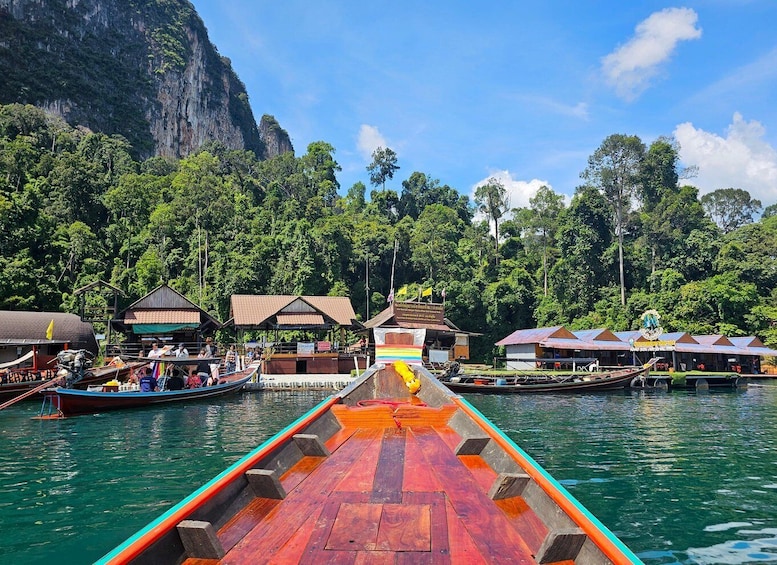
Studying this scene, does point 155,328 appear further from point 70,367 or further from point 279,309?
point 70,367

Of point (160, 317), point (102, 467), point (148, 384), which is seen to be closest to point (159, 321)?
point (160, 317)

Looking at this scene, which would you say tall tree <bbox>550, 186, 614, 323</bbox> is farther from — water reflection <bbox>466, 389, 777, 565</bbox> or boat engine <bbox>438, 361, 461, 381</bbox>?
water reflection <bbox>466, 389, 777, 565</bbox>

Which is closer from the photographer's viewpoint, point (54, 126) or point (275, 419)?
point (275, 419)

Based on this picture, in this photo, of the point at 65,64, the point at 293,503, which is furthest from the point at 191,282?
the point at 65,64

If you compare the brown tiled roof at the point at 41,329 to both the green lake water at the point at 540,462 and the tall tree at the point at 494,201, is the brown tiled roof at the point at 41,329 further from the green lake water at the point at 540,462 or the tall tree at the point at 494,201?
the tall tree at the point at 494,201

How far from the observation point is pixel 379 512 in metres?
3.18

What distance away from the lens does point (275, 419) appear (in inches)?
627

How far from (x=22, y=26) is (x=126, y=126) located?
17.7 metres

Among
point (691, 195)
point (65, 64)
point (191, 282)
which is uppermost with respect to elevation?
point (65, 64)

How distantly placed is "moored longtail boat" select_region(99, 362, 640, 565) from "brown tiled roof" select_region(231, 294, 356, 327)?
27.4m

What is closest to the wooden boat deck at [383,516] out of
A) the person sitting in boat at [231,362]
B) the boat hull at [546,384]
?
the boat hull at [546,384]

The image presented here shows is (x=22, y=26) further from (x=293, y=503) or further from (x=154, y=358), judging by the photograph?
(x=293, y=503)

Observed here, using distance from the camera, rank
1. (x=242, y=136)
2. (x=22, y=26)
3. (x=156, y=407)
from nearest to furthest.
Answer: (x=156, y=407)
(x=22, y=26)
(x=242, y=136)

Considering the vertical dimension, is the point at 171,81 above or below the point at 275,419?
above
